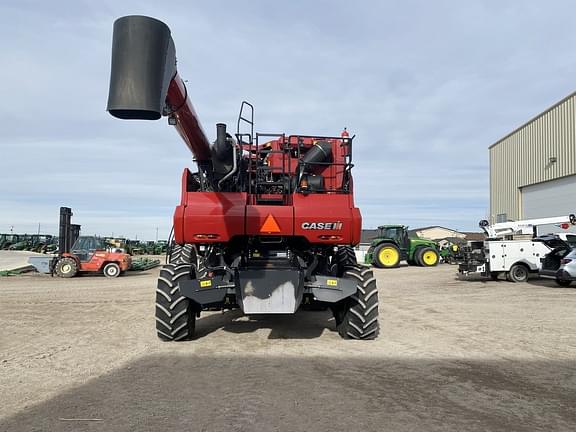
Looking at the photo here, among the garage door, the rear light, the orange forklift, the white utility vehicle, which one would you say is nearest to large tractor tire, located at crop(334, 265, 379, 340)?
the rear light

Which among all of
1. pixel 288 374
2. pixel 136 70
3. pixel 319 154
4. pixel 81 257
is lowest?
pixel 288 374

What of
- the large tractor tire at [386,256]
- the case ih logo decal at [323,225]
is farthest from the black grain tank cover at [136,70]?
the large tractor tire at [386,256]

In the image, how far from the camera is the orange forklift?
Result: 21312mm

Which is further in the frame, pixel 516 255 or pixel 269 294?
pixel 516 255

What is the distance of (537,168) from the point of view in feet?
89.1

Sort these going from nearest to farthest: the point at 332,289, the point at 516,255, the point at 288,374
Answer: the point at 288,374 → the point at 332,289 → the point at 516,255

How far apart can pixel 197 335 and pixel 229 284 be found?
1.41 m

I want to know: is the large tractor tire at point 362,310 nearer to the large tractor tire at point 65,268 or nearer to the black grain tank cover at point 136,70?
the black grain tank cover at point 136,70

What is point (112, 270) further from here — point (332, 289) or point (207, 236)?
point (332, 289)

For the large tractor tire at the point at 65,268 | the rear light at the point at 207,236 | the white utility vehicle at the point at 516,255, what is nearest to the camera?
the rear light at the point at 207,236

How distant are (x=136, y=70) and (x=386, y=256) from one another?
23027 mm

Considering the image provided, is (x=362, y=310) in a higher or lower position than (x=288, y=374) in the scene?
higher

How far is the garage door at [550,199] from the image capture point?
950 inches

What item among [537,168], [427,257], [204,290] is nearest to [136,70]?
[204,290]
